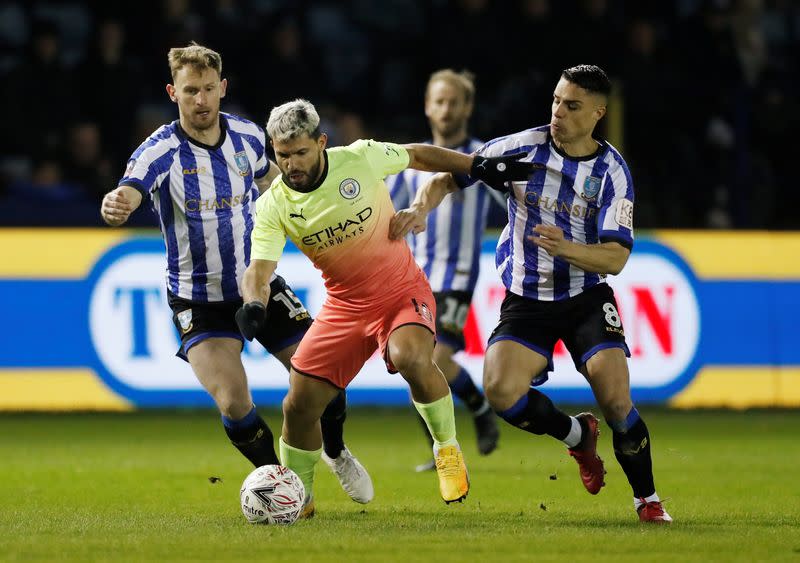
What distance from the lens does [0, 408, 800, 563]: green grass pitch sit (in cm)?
564

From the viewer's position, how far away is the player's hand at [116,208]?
247 inches

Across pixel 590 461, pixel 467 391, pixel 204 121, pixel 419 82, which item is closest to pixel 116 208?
pixel 204 121

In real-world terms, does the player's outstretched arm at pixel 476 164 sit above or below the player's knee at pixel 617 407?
above

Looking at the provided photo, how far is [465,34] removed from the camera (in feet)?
43.2

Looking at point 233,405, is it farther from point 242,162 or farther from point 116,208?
point 242,162

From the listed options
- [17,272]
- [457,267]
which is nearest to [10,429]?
[17,272]

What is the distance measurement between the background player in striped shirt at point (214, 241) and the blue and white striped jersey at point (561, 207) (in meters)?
1.14

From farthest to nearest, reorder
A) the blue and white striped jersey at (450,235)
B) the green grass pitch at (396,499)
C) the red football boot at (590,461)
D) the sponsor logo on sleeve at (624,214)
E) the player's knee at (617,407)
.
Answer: the blue and white striped jersey at (450,235)
the red football boot at (590,461)
the sponsor logo on sleeve at (624,214)
the player's knee at (617,407)
the green grass pitch at (396,499)

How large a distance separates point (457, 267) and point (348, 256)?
2559 millimetres

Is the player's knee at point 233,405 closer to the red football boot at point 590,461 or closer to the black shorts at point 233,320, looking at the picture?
the black shorts at point 233,320

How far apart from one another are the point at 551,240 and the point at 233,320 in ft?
5.47

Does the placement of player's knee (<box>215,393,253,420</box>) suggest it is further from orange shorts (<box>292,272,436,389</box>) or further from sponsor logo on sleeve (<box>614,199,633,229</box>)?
sponsor logo on sleeve (<box>614,199,633,229</box>)

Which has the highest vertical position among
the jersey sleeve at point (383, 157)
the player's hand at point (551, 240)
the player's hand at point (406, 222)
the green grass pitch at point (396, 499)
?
the jersey sleeve at point (383, 157)

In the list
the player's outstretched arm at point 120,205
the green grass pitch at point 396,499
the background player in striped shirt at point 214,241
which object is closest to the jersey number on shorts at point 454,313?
the green grass pitch at point 396,499
